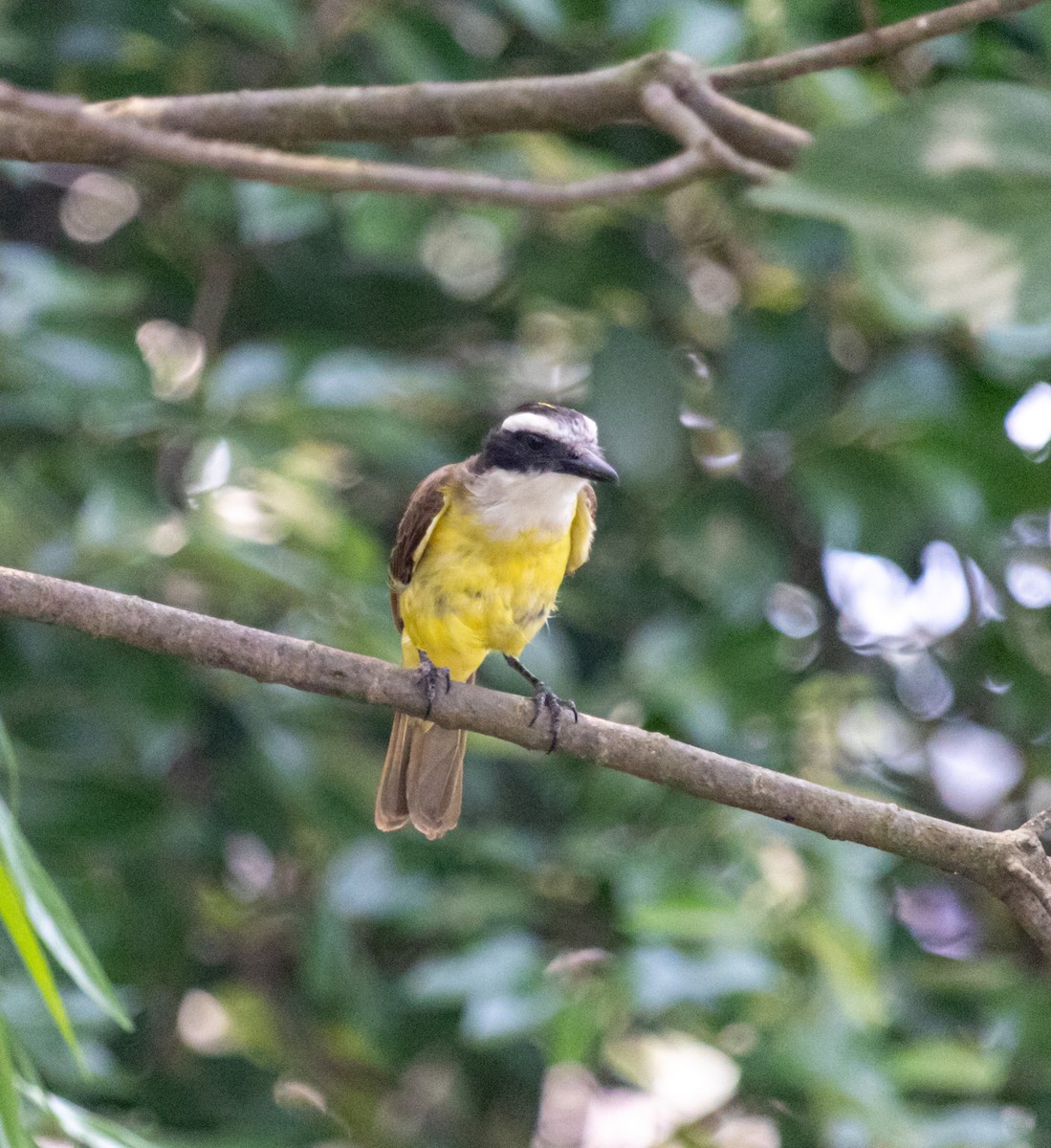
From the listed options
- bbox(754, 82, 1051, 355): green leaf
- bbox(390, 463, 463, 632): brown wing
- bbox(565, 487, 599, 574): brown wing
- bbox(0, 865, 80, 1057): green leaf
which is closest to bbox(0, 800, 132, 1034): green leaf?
bbox(0, 865, 80, 1057): green leaf

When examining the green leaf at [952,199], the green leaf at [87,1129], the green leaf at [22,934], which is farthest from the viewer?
the green leaf at [87,1129]

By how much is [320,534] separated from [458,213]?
53.7 inches

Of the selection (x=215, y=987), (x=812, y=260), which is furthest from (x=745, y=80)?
(x=215, y=987)

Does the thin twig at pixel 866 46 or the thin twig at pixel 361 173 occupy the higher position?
the thin twig at pixel 866 46

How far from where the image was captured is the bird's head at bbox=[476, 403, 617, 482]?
2.92 m

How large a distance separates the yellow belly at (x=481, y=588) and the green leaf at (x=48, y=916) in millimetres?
1489

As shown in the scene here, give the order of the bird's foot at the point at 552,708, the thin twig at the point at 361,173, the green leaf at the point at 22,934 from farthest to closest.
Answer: the bird's foot at the point at 552,708, the thin twig at the point at 361,173, the green leaf at the point at 22,934

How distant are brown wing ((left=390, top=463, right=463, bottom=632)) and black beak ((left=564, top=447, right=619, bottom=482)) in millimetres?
308

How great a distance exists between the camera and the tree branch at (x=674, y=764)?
1.86 metres

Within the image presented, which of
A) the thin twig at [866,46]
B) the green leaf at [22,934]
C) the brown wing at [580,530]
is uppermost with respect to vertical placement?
the thin twig at [866,46]

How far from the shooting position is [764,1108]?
10.6 ft

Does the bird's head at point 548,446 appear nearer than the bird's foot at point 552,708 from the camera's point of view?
No

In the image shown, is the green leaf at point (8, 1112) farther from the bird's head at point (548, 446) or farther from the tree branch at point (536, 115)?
the bird's head at point (548, 446)

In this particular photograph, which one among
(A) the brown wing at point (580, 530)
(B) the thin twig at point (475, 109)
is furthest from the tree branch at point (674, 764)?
(A) the brown wing at point (580, 530)
